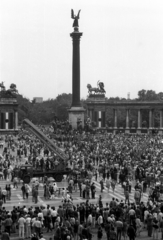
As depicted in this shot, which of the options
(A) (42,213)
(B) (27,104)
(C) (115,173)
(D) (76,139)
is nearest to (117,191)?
(C) (115,173)

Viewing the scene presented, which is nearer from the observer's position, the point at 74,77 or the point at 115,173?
the point at 115,173

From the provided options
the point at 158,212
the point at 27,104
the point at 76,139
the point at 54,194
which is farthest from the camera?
the point at 27,104

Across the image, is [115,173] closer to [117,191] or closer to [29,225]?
[117,191]

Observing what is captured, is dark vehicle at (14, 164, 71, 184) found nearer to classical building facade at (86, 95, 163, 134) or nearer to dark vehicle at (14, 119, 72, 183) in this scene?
dark vehicle at (14, 119, 72, 183)

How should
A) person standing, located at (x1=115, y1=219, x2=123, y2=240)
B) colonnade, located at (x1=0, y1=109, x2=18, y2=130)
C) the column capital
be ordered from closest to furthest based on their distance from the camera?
person standing, located at (x1=115, y1=219, x2=123, y2=240)
the column capital
colonnade, located at (x1=0, y1=109, x2=18, y2=130)

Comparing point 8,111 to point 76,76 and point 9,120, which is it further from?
point 76,76

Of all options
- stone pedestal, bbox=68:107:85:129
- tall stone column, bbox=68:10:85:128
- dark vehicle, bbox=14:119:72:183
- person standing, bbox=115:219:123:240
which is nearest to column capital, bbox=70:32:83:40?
tall stone column, bbox=68:10:85:128

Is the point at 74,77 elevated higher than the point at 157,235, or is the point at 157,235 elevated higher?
the point at 74,77

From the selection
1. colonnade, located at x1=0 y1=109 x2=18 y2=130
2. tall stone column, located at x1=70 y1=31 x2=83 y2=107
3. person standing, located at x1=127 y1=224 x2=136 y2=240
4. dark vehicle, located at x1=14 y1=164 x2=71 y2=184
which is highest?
tall stone column, located at x1=70 y1=31 x2=83 y2=107

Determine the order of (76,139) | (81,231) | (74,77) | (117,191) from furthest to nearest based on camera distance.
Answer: (74,77) < (76,139) < (117,191) < (81,231)

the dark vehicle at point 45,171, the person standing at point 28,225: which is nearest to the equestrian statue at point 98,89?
the dark vehicle at point 45,171

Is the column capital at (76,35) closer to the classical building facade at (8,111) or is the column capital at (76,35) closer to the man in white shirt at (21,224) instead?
the classical building facade at (8,111)
